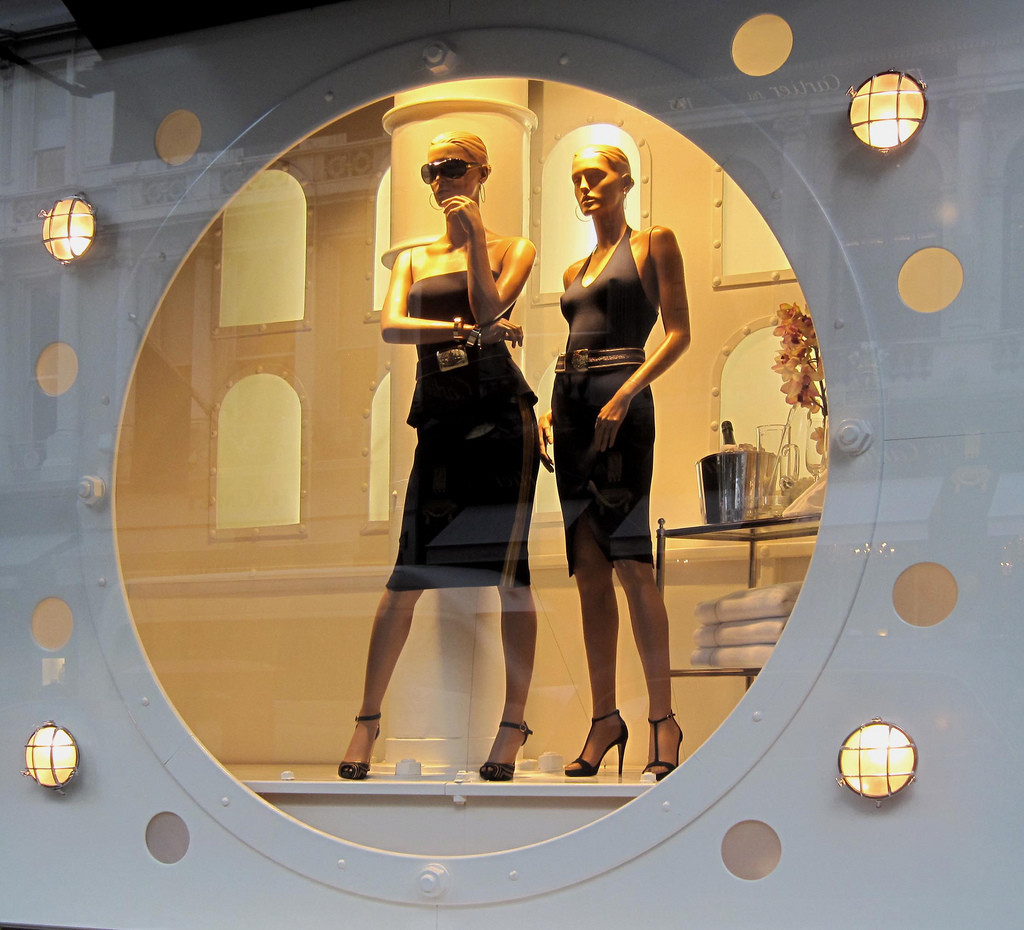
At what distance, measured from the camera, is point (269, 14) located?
8.01ft

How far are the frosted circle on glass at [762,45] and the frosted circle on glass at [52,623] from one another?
5.29 feet

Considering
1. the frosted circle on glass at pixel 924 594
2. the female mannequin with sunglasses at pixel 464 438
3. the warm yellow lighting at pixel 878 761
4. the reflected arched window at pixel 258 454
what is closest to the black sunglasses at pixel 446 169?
the female mannequin with sunglasses at pixel 464 438

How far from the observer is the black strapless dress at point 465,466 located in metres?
2.46

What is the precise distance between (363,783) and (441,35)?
137 cm

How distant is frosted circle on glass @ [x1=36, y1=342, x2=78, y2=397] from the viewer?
252 cm

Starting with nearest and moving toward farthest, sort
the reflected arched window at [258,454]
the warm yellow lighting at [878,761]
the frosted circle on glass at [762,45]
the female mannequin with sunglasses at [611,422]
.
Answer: the warm yellow lighting at [878,761] < the frosted circle on glass at [762,45] < the female mannequin with sunglasses at [611,422] < the reflected arched window at [258,454]

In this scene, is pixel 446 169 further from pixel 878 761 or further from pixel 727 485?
pixel 878 761

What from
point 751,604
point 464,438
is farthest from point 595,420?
point 751,604

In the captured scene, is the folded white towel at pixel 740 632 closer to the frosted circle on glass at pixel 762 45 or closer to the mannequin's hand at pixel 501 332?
the mannequin's hand at pixel 501 332

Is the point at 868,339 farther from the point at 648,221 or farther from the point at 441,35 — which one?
the point at 441,35

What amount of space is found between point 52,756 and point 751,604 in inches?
52.9

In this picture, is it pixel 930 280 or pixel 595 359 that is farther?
pixel 595 359

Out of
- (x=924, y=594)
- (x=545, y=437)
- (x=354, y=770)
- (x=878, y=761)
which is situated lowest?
(x=354, y=770)

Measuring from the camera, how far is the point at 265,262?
2.61 metres
